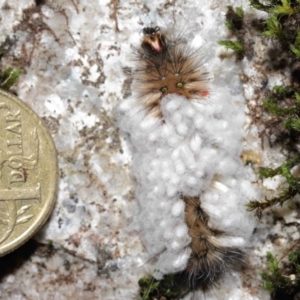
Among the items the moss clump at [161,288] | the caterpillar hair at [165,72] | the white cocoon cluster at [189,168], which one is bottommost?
the moss clump at [161,288]

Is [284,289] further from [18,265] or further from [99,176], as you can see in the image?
[18,265]

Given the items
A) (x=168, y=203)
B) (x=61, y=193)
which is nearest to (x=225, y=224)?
(x=168, y=203)

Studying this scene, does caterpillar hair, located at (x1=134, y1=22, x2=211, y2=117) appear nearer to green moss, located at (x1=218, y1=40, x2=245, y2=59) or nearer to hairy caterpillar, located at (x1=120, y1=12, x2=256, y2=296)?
hairy caterpillar, located at (x1=120, y1=12, x2=256, y2=296)

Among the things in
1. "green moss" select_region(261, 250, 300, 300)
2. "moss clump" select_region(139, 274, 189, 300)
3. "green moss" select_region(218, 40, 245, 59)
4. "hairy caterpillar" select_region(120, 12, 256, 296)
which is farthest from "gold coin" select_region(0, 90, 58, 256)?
"green moss" select_region(261, 250, 300, 300)

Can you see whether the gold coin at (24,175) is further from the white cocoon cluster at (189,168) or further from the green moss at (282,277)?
the green moss at (282,277)

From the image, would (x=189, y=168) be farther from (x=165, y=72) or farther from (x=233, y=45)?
(x=233, y=45)

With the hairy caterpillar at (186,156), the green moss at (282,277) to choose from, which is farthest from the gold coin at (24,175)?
the green moss at (282,277)
